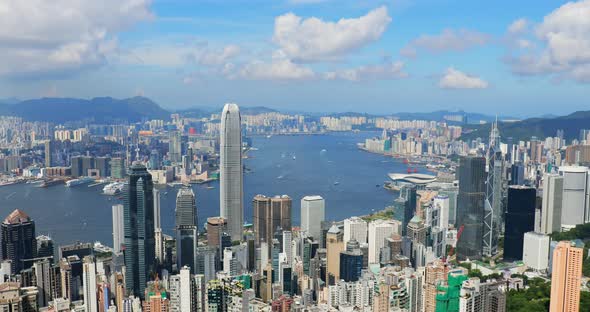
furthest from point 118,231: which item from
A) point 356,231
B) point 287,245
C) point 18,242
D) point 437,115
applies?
point 437,115

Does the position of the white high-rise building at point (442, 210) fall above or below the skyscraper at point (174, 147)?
below

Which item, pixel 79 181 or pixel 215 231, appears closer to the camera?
pixel 215 231

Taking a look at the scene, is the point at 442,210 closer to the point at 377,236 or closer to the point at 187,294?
the point at 377,236

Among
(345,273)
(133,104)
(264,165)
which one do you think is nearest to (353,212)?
(345,273)

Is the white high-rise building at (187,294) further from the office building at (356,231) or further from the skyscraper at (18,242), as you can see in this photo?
the office building at (356,231)

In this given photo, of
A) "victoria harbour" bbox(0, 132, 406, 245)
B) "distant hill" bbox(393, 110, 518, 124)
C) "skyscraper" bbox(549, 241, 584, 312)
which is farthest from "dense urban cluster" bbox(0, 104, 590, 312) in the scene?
"distant hill" bbox(393, 110, 518, 124)

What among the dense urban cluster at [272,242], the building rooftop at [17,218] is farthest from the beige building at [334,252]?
the building rooftop at [17,218]
